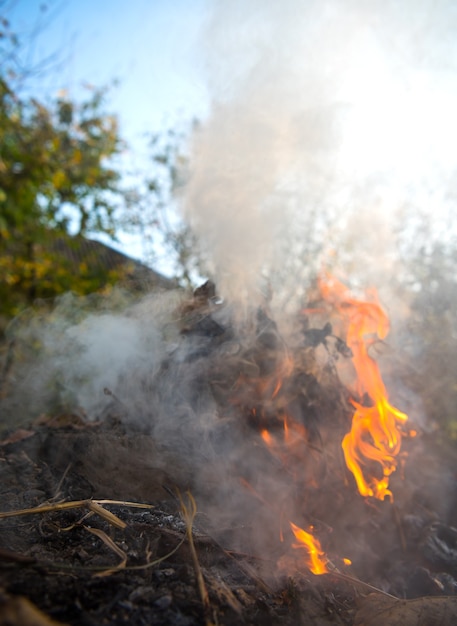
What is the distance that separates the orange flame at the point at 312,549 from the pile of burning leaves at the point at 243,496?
14 millimetres

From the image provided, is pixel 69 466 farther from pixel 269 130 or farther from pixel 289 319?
pixel 269 130

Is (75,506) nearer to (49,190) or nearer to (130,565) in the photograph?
(130,565)

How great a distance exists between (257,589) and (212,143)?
4602 mm

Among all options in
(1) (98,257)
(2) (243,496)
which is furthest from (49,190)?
(2) (243,496)

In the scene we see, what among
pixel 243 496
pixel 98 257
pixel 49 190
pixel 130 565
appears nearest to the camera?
pixel 130 565

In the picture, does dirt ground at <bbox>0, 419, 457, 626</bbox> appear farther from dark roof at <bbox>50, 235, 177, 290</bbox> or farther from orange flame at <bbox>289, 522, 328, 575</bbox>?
dark roof at <bbox>50, 235, 177, 290</bbox>

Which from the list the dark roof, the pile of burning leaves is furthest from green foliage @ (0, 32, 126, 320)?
the pile of burning leaves

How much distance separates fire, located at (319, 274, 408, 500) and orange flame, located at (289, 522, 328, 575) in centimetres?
76

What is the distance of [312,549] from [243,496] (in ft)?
1.90

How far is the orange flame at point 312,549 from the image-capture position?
2359mm

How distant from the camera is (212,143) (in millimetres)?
4945

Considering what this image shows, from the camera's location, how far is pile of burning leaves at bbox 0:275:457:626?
68.2 inches

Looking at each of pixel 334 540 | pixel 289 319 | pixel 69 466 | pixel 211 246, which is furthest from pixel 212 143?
pixel 334 540

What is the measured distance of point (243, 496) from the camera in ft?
9.51
